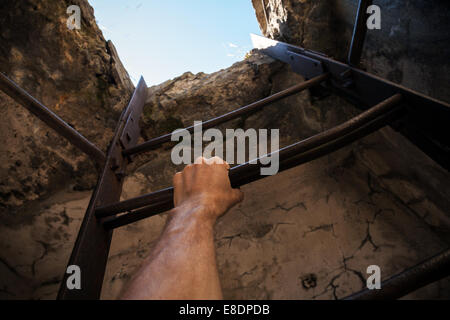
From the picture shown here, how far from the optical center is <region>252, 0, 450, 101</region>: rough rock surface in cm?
112

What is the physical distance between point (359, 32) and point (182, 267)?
1456 millimetres

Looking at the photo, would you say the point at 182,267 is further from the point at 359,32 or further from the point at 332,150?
the point at 359,32

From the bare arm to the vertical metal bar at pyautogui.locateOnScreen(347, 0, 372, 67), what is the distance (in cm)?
110

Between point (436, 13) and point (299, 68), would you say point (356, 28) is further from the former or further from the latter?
point (299, 68)

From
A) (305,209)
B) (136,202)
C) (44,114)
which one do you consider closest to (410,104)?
(305,209)

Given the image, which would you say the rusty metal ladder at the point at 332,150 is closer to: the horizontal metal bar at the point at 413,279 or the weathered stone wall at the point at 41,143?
the horizontal metal bar at the point at 413,279

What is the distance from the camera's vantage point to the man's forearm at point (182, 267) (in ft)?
1.66

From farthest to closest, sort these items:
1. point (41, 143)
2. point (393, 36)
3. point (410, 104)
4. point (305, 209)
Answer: point (305, 209), point (41, 143), point (393, 36), point (410, 104)

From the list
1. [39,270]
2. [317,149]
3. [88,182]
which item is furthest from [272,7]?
[39,270]

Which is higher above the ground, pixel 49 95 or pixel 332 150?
pixel 49 95

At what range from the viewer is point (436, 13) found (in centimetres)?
109

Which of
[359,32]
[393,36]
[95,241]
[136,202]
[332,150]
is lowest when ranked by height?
[95,241]

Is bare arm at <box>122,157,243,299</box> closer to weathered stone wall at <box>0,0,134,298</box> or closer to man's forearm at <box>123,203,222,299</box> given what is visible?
→ man's forearm at <box>123,203,222,299</box>

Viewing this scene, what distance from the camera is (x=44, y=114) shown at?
1163 millimetres
